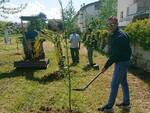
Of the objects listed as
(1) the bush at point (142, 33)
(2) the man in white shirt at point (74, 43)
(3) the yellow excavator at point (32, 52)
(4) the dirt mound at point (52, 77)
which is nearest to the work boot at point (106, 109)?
(4) the dirt mound at point (52, 77)

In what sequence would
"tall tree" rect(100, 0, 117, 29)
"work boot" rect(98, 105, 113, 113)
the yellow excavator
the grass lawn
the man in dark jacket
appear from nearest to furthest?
1. the man in dark jacket
2. "work boot" rect(98, 105, 113, 113)
3. the grass lawn
4. the yellow excavator
5. "tall tree" rect(100, 0, 117, 29)

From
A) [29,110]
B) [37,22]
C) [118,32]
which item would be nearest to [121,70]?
[118,32]

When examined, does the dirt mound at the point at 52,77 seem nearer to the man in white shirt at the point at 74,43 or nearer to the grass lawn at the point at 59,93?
the grass lawn at the point at 59,93

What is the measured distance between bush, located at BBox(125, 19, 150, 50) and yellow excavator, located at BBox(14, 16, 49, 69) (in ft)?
14.1

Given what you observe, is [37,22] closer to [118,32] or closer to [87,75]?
[87,75]

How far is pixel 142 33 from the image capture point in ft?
47.6

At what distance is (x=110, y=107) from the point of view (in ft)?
27.0

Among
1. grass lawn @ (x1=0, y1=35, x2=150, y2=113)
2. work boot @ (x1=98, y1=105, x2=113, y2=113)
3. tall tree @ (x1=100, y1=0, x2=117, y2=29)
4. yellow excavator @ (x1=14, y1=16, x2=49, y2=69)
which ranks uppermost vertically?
tall tree @ (x1=100, y1=0, x2=117, y2=29)

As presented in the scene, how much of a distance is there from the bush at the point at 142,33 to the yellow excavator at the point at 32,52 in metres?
4.29

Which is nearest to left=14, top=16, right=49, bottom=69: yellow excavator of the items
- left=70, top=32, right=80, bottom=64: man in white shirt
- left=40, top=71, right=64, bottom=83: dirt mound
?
left=70, top=32, right=80, bottom=64: man in white shirt

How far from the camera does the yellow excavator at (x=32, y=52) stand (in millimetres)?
16281

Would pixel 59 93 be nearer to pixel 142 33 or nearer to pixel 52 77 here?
pixel 52 77

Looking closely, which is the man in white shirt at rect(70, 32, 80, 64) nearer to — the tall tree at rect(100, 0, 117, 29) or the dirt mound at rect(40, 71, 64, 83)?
the dirt mound at rect(40, 71, 64, 83)

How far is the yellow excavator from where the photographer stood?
53.4ft
